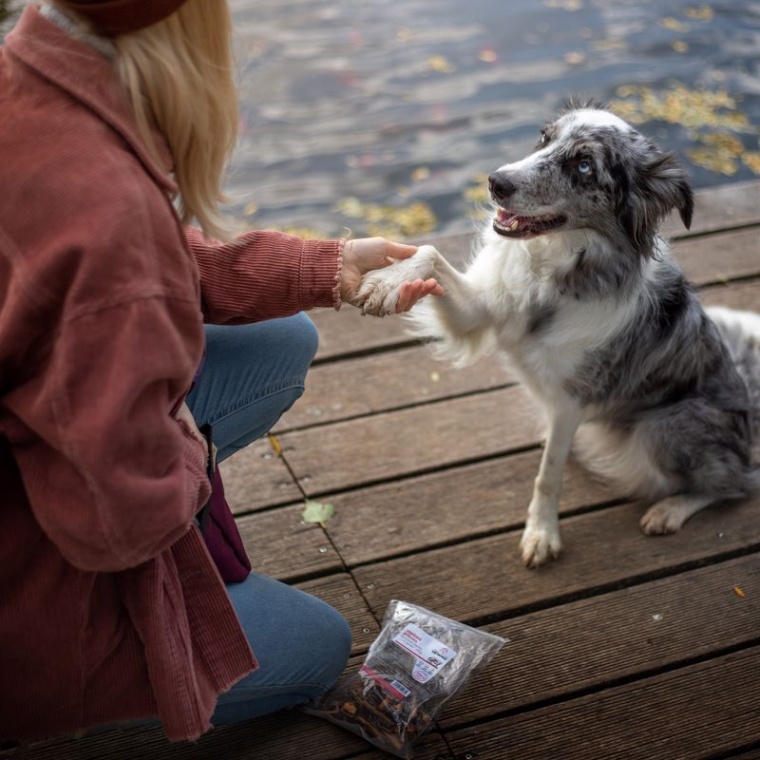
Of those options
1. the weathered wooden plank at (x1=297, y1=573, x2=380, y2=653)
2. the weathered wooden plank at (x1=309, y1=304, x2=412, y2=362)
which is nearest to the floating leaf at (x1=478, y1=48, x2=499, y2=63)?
the weathered wooden plank at (x1=309, y1=304, x2=412, y2=362)

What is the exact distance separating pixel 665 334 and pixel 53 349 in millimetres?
1637

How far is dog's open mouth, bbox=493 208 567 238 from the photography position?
2.16 meters

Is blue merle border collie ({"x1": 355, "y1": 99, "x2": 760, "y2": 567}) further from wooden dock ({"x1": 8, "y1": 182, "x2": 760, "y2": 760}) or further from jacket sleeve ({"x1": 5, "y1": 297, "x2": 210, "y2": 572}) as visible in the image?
jacket sleeve ({"x1": 5, "y1": 297, "x2": 210, "y2": 572})

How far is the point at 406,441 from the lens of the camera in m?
2.75

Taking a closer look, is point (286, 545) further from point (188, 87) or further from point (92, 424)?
point (188, 87)

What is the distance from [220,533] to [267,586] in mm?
194

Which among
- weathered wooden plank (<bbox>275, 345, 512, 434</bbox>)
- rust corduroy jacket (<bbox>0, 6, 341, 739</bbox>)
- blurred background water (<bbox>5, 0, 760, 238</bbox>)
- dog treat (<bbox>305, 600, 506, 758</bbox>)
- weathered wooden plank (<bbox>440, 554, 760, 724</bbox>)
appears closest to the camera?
rust corduroy jacket (<bbox>0, 6, 341, 739</bbox>)

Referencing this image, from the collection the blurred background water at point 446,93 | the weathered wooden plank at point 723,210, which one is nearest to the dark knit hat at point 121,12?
the weathered wooden plank at point 723,210

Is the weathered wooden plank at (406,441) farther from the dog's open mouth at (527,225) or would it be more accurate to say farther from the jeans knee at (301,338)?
the dog's open mouth at (527,225)

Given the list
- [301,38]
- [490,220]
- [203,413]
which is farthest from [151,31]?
[301,38]

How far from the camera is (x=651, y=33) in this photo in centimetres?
616

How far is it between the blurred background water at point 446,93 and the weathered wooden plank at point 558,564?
2.20 metres

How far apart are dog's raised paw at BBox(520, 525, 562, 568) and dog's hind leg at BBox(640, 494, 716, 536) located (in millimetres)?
281

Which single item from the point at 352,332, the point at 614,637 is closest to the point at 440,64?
the point at 352,332
